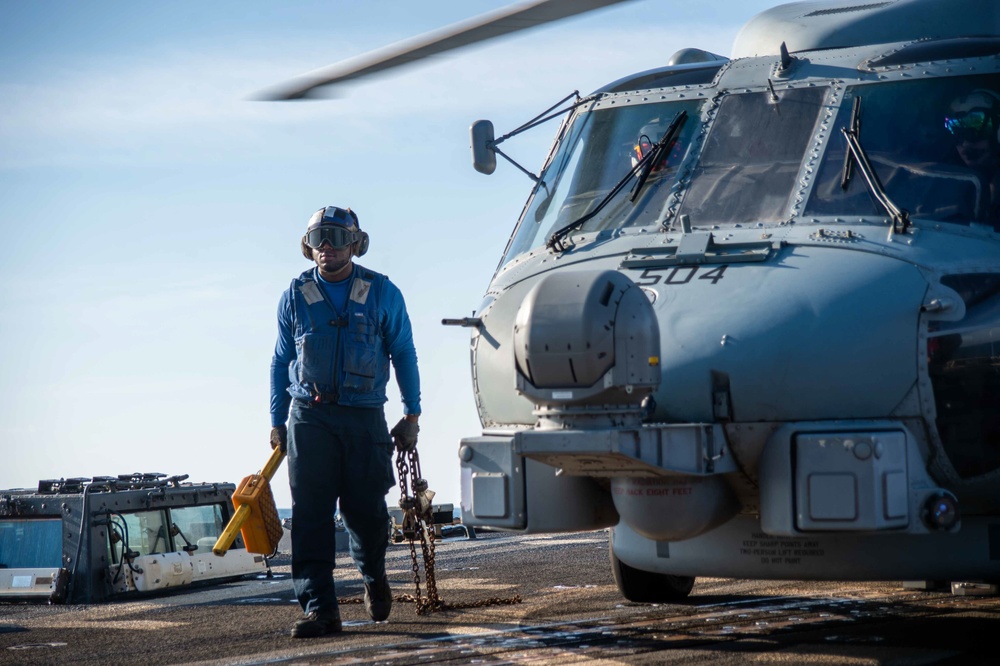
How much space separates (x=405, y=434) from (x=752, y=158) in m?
2.53

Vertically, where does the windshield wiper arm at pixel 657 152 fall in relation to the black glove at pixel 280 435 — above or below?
above

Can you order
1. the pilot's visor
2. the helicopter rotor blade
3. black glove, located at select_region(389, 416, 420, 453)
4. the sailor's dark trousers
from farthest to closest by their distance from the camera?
black glove, located at select_region(389, 416, 420, 453)
the sailor's dark trousers
the pilot's visor
the helicopter rotor blade

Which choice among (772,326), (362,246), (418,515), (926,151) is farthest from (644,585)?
(926,151)

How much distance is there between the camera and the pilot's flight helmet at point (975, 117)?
6578 millimetres

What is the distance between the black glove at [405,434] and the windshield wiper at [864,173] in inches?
112

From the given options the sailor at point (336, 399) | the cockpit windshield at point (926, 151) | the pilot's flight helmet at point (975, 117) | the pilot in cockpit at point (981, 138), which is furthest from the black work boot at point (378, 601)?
the pilot's flight helmet at point (975, 117)

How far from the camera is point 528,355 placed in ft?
18.0

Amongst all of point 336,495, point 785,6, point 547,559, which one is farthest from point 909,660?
point 547,559

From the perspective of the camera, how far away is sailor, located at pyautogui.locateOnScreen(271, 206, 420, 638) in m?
7.49

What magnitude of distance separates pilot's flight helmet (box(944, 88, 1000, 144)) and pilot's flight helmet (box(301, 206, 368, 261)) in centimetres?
318

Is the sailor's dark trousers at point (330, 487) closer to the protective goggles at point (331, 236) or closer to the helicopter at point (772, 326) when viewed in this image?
the protective goggles at point (331, 236)

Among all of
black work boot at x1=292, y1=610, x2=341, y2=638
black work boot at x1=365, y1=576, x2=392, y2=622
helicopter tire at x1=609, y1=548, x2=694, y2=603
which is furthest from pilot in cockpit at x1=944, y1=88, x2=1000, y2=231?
black work boot at x1=292, y1=610, x2=341, y2=638

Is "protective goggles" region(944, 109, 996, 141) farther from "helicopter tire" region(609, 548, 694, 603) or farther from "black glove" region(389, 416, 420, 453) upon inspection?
"black glove" region(389, 416, 420, 453)

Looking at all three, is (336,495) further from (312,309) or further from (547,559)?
(547,559)
